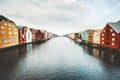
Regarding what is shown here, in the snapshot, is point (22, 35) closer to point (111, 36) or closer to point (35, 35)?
point (35, 35)

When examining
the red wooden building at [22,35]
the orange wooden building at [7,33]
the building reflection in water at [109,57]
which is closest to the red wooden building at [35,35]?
the red wooden building at [22,35]

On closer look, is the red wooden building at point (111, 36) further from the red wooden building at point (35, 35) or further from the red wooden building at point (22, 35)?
the red wooden building at point (35, 35)

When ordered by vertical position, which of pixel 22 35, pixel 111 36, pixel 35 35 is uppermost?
pixel 35 35

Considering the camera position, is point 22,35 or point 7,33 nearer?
point 7,33

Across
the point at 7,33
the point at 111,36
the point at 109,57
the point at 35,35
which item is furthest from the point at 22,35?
the point at 109,57

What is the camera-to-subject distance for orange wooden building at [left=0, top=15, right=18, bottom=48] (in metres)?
65.5

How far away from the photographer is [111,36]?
6400 centimetres

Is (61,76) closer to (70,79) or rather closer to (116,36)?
(70,79)

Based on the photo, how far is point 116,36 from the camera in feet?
197

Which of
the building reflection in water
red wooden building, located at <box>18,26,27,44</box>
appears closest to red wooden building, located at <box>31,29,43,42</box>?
red wooden building, located at <box>18,26,27,44</box>

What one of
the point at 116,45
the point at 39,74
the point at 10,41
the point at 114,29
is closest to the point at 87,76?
the point at 39,74

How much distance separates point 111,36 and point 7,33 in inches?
2364

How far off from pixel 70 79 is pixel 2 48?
5160 centimetres

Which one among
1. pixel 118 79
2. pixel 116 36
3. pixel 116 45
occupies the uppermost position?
pixel 116 36
